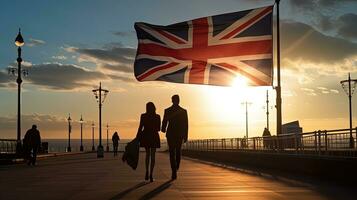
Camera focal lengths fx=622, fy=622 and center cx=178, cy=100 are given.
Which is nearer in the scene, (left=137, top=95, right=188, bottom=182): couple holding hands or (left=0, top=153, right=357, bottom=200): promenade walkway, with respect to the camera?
(left=0, top=153, right=357, bottom=200): promenade walkway

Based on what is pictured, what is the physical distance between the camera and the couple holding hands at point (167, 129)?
15117 mm

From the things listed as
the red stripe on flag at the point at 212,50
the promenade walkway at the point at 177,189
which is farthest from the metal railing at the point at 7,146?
the promenade walkway at the point at 177,189

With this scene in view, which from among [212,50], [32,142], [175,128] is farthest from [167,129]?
[32,142]

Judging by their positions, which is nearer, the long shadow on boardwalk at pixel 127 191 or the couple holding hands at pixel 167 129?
the long shadow on boardwalk at pixel 127 191

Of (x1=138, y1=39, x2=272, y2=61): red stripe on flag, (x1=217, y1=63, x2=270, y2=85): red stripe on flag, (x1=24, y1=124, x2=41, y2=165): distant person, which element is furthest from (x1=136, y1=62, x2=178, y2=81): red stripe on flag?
(x1=24, y1=124, x2=41, y2=165): distant person

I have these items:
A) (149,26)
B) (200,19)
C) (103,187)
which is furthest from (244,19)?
(103,187)

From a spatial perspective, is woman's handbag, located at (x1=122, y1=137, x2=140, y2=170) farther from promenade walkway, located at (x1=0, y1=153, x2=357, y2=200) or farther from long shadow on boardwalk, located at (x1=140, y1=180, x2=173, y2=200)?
long shadow on boardwalk, located at (x1=140, y1=180, x2=173, y2=200)

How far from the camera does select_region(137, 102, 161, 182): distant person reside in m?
15.1

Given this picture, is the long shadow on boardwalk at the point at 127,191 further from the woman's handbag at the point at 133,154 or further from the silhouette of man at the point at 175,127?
the silhouette of man at the point at 175,127

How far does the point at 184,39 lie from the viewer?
72.0 feet

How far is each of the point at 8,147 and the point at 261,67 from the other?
23309 millimetres

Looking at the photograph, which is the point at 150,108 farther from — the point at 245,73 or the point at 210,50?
the point at 210,50

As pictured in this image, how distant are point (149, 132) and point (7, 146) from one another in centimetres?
2600

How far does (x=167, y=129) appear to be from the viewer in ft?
50.7
